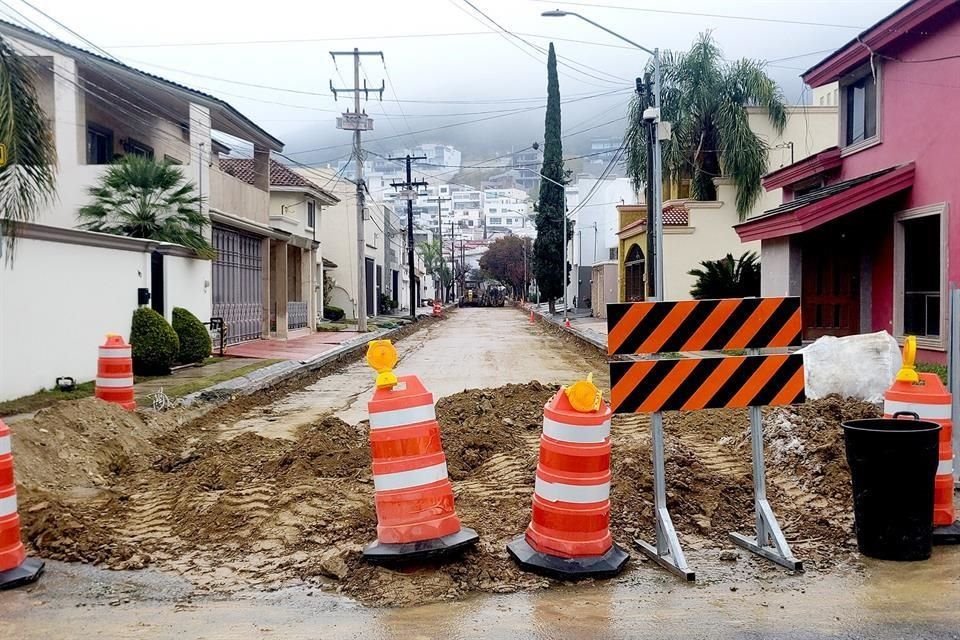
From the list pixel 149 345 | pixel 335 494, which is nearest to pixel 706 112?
pixel 149 345

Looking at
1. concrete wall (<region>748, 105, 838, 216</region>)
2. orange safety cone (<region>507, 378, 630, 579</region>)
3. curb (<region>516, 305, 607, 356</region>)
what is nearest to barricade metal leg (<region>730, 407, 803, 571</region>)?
orange safety cone (<region>507, 378, 630, 579</region>)

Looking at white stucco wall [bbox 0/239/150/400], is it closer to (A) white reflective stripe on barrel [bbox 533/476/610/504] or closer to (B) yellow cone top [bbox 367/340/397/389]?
(B) yellow cone top [bbox 367/340/397/389]

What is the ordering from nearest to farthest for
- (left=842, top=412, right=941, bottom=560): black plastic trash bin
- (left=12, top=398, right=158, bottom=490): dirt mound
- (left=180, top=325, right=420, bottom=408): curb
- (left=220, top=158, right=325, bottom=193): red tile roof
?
(left=842, top=412, right=941, bottom=560): black plastic trash bin < (left=12, top=398, right=158, bottom=490): dirt mound < (left=180, top=325, right=420, bottom=408): curb < (left=220, top=158, right=325, bottom=193): red tile roof

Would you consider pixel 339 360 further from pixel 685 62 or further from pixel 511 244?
pixel 511 244

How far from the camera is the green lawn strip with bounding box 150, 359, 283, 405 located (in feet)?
45.9

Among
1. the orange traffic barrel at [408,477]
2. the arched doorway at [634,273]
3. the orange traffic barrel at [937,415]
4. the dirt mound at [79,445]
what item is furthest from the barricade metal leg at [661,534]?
the arched doorway at [634,273]

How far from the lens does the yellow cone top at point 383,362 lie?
5.62m

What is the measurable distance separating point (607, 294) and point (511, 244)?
60975 millimetres

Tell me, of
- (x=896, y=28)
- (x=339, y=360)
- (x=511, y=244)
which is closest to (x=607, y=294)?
(x=339, y=360)

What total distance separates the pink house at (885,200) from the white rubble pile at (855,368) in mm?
4888

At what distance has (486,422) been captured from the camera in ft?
32.3

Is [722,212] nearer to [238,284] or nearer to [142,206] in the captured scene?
[238,284]

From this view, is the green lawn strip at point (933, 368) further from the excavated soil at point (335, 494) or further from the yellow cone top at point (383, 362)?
the yellow cone top at point (383, 362)

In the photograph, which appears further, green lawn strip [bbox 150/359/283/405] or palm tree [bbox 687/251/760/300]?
palm tree [bbox 687/251/760/300]
